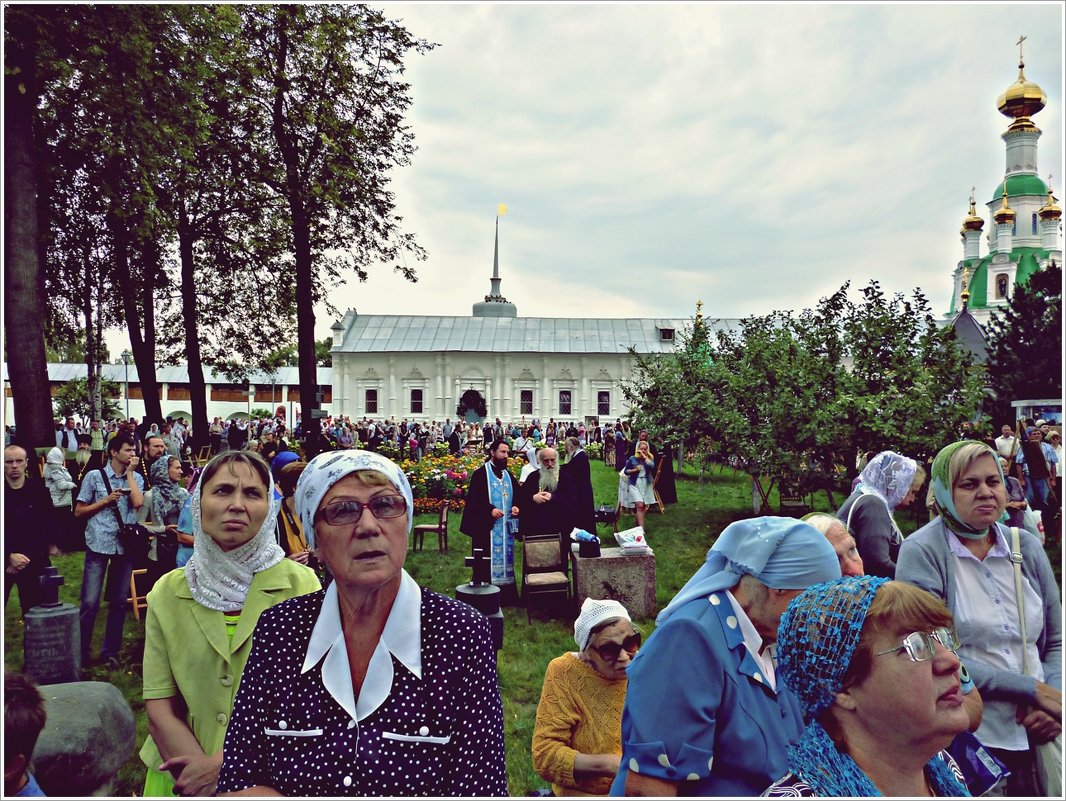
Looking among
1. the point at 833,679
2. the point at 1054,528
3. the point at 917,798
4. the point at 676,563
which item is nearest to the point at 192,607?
the point at 833,679

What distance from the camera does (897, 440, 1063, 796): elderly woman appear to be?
2701 millimetres

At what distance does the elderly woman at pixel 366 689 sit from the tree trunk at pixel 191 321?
15.3 metres

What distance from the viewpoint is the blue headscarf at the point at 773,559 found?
2020mm

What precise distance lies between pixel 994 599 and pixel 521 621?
5.49m

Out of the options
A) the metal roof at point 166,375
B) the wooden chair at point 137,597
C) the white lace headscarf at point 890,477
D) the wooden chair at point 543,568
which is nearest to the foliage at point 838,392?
the wooden chair at point 543,568

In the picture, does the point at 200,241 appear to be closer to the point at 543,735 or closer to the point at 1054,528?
the point at 543,735

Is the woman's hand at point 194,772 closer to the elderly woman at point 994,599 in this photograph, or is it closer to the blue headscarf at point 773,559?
the blue headscarf at point 773,559

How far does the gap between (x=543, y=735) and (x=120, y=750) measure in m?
2.44

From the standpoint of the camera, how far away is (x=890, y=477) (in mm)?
4586

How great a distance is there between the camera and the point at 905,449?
1079 cm

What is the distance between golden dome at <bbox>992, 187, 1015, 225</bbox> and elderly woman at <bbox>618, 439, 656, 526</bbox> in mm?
41571

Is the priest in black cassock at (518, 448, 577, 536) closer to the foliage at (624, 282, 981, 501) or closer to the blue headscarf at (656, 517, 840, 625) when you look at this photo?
the foliage at (624, 282, 981, 501)

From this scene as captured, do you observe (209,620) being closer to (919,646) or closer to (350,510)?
(350,510)

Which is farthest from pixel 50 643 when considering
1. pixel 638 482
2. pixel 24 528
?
pixel 638 482
